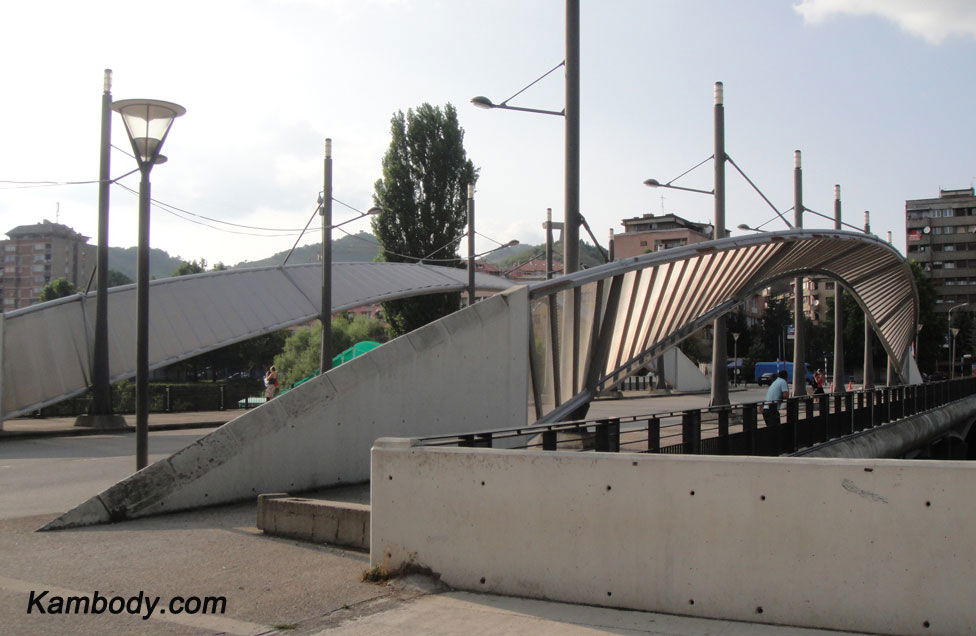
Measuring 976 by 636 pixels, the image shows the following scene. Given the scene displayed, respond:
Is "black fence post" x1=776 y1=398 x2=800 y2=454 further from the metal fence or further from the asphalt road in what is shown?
the asphalt road

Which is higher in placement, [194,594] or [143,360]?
[143,360]

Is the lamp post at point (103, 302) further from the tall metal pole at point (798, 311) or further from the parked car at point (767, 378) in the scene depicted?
the parked car at point (767, 378)

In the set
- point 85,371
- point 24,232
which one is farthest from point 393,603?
point 24,232

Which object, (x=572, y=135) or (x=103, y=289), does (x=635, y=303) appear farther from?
(x=103, y=289)

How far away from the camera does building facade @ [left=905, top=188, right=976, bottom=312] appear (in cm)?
11306

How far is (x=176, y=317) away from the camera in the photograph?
2839cm

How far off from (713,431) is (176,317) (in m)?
19.8

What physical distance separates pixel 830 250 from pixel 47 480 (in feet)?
73.2

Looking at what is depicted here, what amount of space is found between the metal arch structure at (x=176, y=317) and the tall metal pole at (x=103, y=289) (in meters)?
0.99

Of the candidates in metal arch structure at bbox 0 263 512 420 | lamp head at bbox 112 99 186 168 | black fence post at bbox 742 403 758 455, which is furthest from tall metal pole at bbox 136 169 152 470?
metal arch structure at bbox 0 263 512 420

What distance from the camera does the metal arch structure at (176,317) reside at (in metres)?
22.3

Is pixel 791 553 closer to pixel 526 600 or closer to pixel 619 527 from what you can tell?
pixel 619 527

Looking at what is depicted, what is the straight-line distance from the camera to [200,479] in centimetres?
959

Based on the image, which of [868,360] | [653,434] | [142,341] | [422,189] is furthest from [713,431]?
[422,189]
